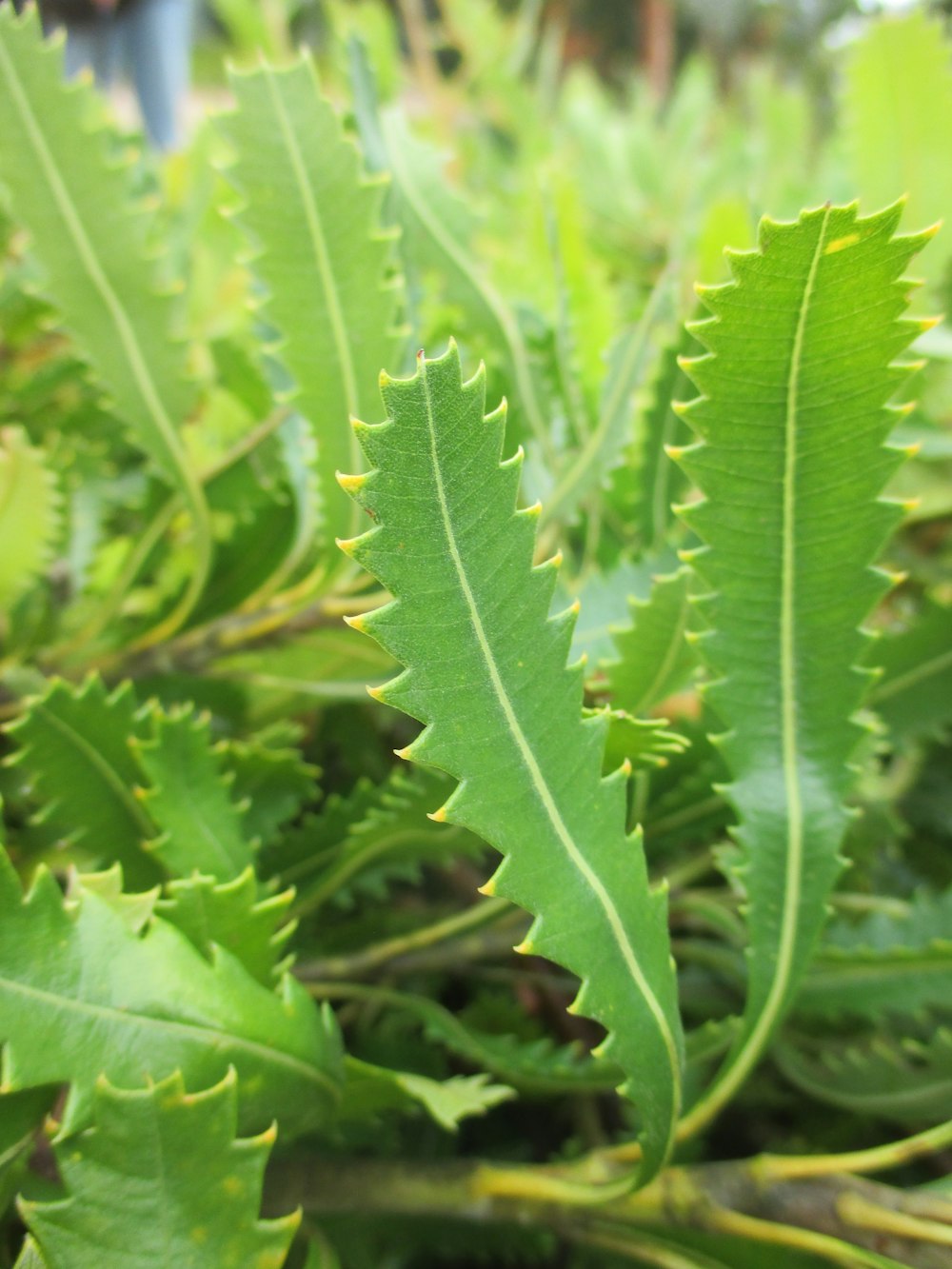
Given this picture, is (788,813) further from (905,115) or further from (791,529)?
(905,115)

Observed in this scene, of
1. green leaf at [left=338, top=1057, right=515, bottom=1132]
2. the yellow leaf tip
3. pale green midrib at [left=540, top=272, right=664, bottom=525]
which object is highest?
pale green midrib at [left=540, top=272, right=664, bottom=525]

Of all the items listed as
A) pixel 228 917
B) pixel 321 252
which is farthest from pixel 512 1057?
pixel 321 252

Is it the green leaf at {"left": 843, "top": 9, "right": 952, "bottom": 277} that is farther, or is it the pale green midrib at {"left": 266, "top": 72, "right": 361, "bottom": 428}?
the green leaf at {"left": 843, "top": 9, "right": 952, "bottom": 277}

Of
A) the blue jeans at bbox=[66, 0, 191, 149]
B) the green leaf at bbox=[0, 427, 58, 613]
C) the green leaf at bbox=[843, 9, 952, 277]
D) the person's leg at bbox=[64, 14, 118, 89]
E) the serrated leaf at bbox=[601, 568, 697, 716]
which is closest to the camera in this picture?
the serrated leaf at bbox=[601, 568, 697, 716]

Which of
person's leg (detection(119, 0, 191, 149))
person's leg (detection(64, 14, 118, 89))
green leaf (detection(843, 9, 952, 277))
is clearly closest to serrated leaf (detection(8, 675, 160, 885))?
green leaf (detection(843, 9, 952, 277))

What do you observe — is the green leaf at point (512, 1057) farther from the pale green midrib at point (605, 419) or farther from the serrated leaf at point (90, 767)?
the pale green midrib at point (605, 419)

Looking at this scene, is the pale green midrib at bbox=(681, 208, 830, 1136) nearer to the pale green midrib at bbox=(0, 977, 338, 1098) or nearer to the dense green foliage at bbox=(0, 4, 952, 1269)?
the dense green foliage at bbox=(0, 4, 952, 1269)
